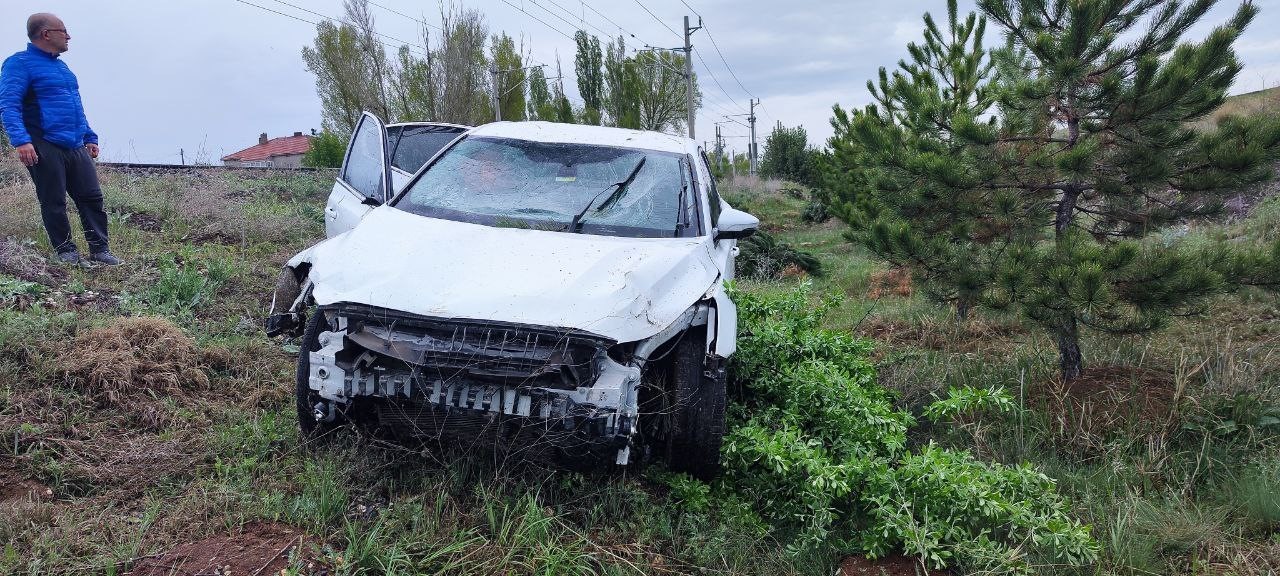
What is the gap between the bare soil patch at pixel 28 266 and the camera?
511cm

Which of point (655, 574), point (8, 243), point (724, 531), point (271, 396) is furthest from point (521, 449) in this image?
point (8, 243)

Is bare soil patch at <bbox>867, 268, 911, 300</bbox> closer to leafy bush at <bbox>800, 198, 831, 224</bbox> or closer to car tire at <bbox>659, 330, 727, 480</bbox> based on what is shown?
car tire at <bbox>659, 330, 727, 480</bbox>

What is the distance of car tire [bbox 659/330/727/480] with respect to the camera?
3.19 metres

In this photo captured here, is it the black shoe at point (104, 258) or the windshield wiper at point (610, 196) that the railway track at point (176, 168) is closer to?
the black shoe at point (104, 258)

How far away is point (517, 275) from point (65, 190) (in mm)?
4635

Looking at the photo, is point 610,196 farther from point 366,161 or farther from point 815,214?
point 815,214

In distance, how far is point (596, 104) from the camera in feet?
115

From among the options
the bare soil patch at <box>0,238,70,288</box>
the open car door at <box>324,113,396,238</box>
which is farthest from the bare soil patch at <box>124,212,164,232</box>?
the open car door at <box>324,113,396,238</box>

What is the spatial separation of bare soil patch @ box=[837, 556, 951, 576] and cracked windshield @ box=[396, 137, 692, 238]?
1656 mm

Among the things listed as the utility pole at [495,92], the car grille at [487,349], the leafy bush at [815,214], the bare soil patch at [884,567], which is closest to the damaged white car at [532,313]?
the car grille at [487,349]

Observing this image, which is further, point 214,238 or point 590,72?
point 590,72

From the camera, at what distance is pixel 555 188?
13.3 ft

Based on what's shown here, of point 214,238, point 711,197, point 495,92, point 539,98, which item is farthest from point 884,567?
point 539,98

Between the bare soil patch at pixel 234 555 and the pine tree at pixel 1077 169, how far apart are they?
326 centimetres
